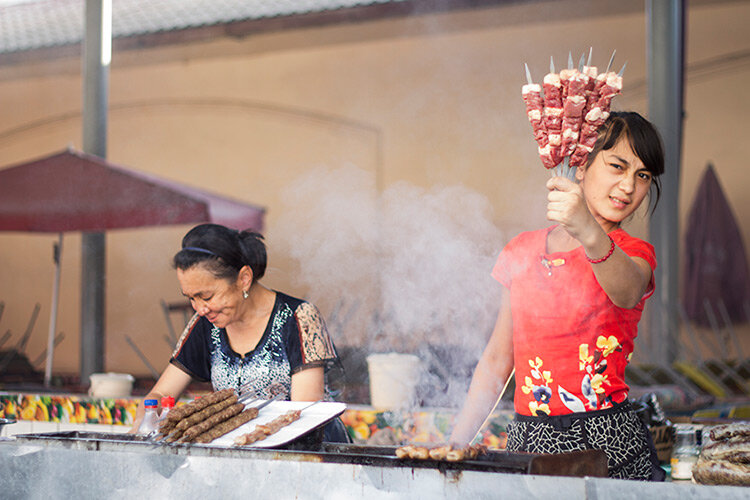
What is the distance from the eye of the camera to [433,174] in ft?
26.3

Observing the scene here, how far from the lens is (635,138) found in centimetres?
172

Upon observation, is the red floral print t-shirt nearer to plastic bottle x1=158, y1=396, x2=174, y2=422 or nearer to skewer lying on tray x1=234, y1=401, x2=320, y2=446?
skewer lying on tray x1=234, y1=401, x2=320, y2=446

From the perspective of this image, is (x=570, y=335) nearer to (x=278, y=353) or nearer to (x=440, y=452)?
(x=440, y=452)

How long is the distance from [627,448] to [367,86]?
7063 mm

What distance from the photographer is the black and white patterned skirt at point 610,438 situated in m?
1.66

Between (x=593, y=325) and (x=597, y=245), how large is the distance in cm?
23

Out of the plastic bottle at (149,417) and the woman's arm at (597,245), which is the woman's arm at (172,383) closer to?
the plastic bottle at (149,417)

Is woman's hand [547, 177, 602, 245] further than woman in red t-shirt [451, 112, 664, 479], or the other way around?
woman in red t-shirt [451, 112, 664, 479]

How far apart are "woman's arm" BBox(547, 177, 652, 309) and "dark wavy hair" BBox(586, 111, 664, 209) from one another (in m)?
0.20

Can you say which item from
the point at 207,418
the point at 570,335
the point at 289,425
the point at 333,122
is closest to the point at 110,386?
the point at 207,418

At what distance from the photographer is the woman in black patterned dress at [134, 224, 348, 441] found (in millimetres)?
2479

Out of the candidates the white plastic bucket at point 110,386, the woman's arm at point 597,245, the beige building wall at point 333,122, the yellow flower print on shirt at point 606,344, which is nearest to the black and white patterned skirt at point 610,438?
the yellow flower print on shirt at point 606,344

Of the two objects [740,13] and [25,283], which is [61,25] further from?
[740,13]

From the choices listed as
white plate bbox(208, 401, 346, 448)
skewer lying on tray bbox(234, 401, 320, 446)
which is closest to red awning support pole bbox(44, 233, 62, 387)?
white plate bbox(208, 401, 346, 448)
